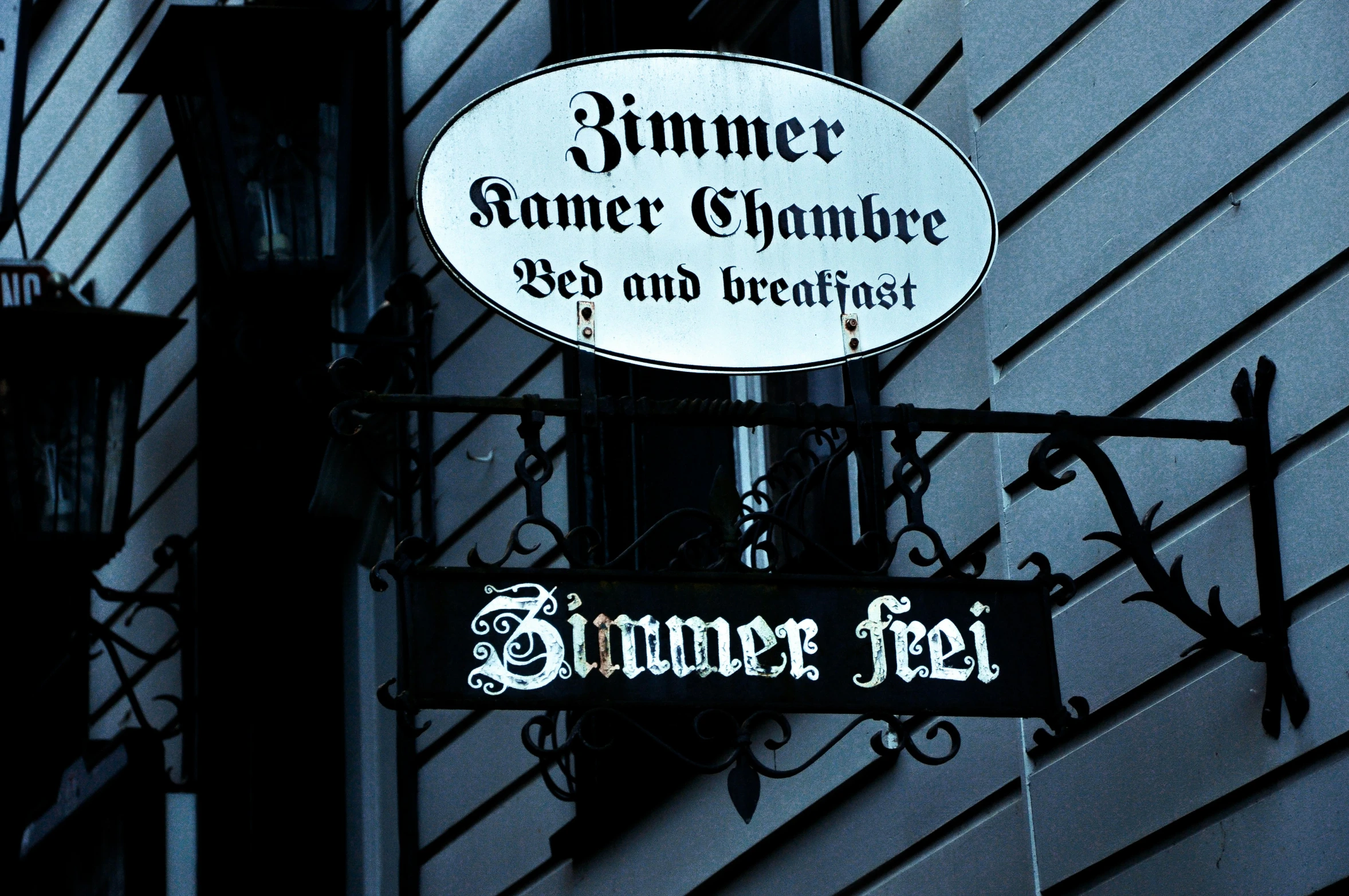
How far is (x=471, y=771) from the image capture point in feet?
25.1

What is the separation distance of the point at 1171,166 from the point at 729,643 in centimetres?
148

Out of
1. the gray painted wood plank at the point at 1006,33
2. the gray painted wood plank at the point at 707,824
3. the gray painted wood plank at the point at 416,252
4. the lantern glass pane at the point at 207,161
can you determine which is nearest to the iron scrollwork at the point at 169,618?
the gray painted wood plank at the point at 416,252

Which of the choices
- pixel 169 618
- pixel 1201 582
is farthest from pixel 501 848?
pixel 1201 582

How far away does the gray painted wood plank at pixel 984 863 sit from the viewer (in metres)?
5.12

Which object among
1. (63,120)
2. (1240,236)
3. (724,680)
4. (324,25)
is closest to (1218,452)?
(1240,236)

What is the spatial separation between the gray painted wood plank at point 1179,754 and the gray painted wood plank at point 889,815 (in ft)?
0.72

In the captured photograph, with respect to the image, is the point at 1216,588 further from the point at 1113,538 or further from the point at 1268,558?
the point at 1113,538

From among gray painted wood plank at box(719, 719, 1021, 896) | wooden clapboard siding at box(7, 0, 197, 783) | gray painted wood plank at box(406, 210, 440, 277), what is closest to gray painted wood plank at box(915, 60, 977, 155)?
gray painted wood plank at box(719, 719, 1021, 896)

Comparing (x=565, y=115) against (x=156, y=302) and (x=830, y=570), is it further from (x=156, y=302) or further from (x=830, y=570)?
(x=156, y=302)

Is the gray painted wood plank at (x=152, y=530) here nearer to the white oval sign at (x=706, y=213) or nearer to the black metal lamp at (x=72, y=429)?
the black metal lamp at (x=72, y=429)

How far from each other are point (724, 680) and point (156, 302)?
22.9 feet

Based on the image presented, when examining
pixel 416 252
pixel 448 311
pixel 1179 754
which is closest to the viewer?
pixel 1179 754

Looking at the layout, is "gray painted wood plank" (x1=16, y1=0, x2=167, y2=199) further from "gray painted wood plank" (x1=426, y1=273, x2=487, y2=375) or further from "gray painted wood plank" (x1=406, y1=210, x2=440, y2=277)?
"gray painted wood plank" (x1=426, y1=273, x2=487, y2=375)

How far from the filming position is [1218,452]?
15.2 feet
